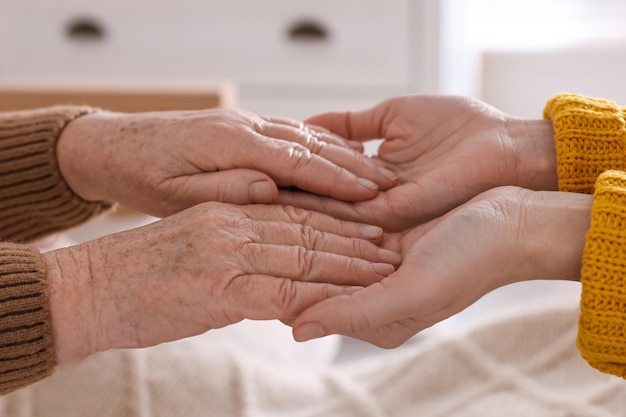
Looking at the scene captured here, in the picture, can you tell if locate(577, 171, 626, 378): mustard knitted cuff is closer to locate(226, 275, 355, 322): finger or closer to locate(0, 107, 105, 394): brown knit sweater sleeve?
locate(226, 275, 355, 322): finger

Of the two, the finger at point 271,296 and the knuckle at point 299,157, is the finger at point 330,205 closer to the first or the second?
the knuckle at point 299,157

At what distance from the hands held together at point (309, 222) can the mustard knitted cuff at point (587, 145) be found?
0.18 ft

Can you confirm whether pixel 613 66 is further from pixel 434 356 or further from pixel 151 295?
pixel 151 295

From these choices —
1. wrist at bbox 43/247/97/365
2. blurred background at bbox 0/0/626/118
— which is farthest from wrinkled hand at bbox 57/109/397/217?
blurred background at bbox 0/0/626/118

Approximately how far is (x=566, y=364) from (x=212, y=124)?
54cm

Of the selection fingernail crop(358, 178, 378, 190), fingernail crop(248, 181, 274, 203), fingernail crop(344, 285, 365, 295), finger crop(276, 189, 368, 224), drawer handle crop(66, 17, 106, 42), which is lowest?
Answer: fingernail crop(344, 285, 365, 295)

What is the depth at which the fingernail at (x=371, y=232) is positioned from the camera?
930 mm

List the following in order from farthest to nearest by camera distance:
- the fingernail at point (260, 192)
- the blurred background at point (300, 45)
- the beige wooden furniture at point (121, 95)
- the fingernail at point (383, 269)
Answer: the blurred background at point (300, 45), the beige wooden furniture at point (121, 95), the fingernail at point (260, 192), the fingernail at point (383, 269)

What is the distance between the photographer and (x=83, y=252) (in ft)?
2.72

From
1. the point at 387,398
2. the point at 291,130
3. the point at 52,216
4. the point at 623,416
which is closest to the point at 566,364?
the point at 623,416

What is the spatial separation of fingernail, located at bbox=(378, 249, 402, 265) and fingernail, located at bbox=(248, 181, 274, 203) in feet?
0.53

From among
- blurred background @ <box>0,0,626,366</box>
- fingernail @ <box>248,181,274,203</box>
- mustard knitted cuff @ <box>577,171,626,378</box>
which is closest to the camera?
mustard knitted cuff @ <box>577,171,626,378</box>

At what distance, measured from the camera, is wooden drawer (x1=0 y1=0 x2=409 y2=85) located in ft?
7.59

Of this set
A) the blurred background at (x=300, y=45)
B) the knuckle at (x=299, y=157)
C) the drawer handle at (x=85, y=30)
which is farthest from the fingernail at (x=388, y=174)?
the drawer handle at (x=85, y=30)
